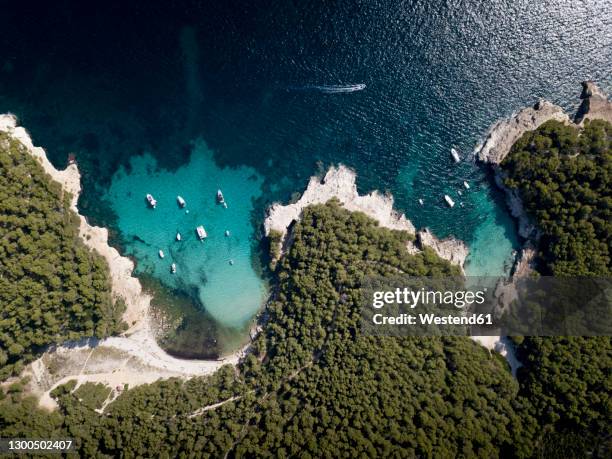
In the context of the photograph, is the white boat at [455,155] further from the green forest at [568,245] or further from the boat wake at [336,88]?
the boat wake at [336,88]

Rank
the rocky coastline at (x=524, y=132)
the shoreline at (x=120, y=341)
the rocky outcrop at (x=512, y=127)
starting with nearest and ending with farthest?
the rocky coastline at (x=524, y=132), the shoreline at (x=120, y=341), the rocky outcrop at (x=512, y=127)

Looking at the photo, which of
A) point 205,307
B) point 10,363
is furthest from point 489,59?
point 10,363

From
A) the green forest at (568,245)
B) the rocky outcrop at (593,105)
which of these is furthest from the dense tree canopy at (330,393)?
the rocky outcrop at (593,105)

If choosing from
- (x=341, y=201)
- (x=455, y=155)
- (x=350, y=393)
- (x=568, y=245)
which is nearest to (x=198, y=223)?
(x=341, y=201)

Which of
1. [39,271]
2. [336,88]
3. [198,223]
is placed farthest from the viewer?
[198,223]

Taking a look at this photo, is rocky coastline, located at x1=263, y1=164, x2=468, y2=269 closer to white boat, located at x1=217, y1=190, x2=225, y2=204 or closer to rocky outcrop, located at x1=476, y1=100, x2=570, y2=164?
white boat, located at x1=217, y1=190, x2=225, y2=204

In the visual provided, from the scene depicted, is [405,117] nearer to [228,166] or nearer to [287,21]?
[287,21]

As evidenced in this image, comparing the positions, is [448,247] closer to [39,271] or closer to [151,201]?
[151,201]

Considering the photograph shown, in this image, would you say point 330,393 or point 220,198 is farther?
point 220,198
